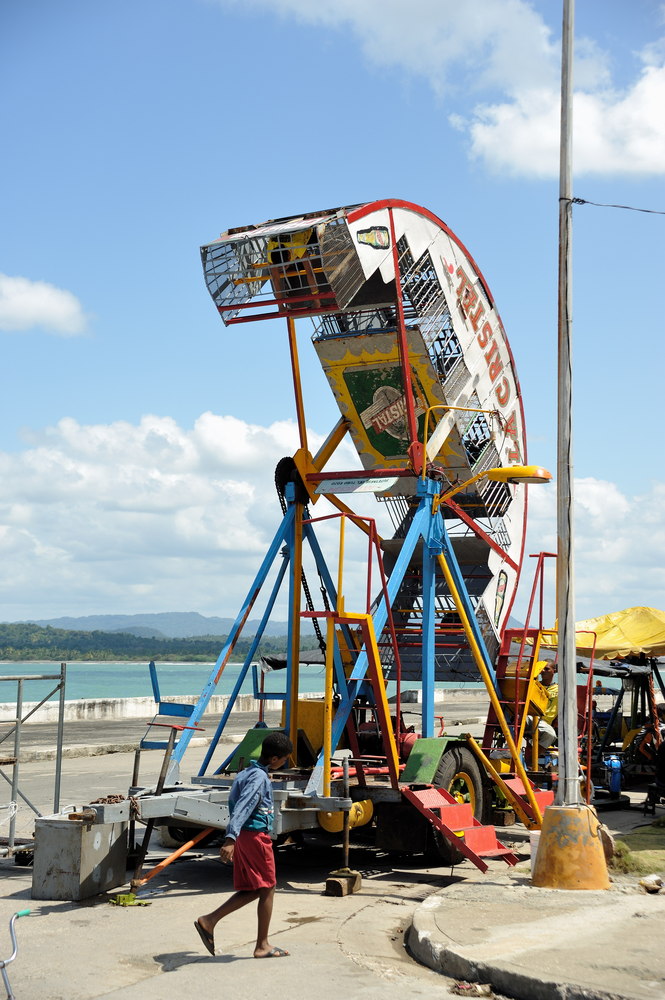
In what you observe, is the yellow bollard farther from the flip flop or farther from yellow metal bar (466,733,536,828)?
the flip flop

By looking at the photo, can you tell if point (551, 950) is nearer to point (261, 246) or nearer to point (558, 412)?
point (558, 412)

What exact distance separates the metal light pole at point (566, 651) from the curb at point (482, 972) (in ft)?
5.89

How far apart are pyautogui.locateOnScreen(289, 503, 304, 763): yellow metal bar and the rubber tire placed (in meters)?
1.79

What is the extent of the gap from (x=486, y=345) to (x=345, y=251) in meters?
3.57

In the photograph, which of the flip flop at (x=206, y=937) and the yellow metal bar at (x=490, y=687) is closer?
the flip flop at (x=206, y=937)

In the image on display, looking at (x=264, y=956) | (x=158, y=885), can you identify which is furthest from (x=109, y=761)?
(x=264, y=956)

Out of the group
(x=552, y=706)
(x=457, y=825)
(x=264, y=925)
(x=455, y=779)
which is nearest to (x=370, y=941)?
(x=264, y=925)

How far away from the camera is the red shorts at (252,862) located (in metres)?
7.57

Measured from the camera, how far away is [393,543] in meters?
15.6

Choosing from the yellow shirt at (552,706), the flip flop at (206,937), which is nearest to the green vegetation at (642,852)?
the flip flop at (206,937)

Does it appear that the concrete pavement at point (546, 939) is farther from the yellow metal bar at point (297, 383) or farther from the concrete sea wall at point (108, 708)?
the concrete sea wall at point (108, 708)

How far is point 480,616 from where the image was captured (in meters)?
15.0

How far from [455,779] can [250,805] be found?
17.1ft

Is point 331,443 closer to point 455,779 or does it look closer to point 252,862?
point 455,779
